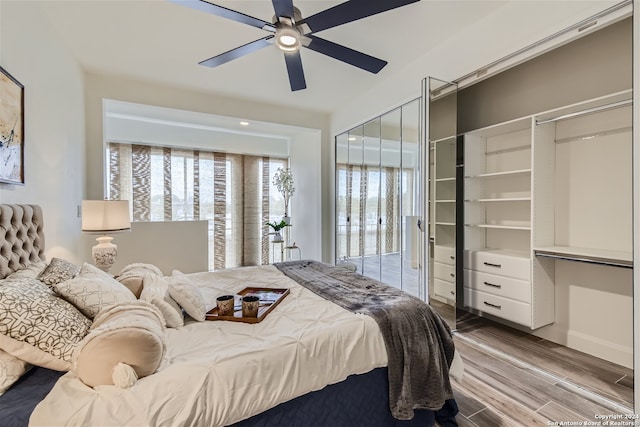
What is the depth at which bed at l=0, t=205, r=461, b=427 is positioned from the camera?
0.96 meters

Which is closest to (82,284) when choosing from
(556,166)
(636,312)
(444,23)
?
(636,312)

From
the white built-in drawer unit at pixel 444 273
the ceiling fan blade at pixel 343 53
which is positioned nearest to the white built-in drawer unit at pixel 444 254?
the white built-in drawer unit at pixel 444 273

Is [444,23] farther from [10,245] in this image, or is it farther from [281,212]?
[281,212]

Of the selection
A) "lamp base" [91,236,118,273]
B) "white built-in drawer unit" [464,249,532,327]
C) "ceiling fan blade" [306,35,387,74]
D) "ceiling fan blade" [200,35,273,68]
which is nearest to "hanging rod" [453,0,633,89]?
"ceiling fan blade" [306,35,387,74]

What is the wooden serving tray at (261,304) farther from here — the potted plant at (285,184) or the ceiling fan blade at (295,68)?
the potted plant at (285,184)

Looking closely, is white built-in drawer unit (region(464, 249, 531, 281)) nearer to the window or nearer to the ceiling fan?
the ceiling fan

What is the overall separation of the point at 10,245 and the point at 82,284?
0.69 meters

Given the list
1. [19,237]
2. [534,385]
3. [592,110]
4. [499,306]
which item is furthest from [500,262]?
[19,237]

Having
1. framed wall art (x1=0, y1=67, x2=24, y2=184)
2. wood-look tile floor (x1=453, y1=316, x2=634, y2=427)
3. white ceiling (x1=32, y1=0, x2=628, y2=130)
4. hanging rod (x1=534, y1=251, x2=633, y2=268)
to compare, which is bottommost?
wood-look tile floor (x1=453, y1=316, x2=634, y2=427)

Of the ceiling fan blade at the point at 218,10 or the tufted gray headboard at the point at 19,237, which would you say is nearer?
the tufted gray headboard at the point at 19,237

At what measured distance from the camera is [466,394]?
1910 millimetres

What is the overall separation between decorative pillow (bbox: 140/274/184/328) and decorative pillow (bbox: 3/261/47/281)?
512 millimetres

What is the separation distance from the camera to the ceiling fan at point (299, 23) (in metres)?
1.73

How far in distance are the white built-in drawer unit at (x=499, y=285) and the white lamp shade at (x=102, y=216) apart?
3445mm
